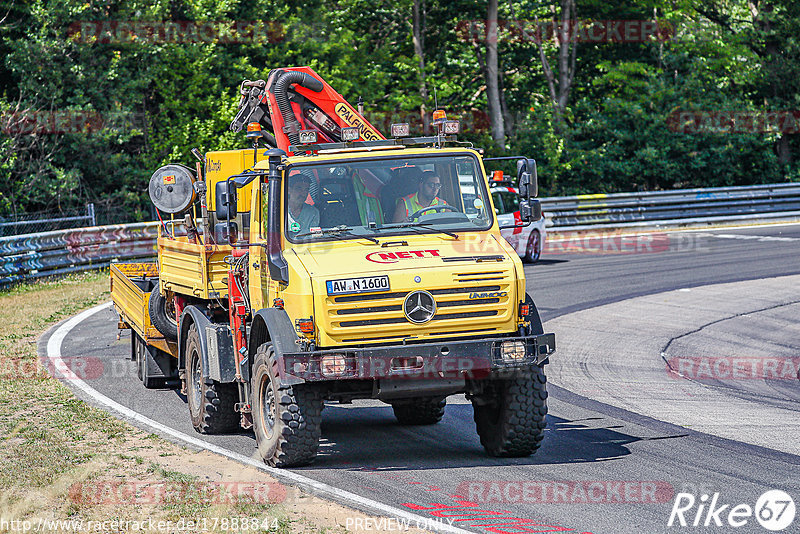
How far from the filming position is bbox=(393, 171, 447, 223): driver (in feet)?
30.4

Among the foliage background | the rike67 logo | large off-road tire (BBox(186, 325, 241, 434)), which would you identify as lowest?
the rike67 logo

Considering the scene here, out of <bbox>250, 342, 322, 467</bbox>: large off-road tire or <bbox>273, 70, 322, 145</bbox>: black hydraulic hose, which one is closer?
<bbox>250, 342, 322, 467</bbox>: large off-road tire

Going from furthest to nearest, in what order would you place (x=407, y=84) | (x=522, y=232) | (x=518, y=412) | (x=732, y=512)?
(x=407, y=84) < (x=522, y=232) < (x=518, y=412) < (x=732, y=512)

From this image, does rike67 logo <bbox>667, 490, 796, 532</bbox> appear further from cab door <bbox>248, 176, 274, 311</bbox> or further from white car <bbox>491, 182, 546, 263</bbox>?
white car <bbox>491, 182, 546, 263</bbox>

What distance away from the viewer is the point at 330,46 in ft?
108

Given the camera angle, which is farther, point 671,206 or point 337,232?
point 671,206

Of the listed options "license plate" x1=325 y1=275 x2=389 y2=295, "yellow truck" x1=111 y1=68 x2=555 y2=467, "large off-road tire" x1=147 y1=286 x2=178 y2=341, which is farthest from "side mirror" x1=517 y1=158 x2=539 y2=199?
"large off-road tire" x1=147 y1=286 x2=178 y2=341

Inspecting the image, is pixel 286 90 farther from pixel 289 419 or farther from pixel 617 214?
pixel 617 214

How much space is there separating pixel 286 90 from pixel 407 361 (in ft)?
17.3

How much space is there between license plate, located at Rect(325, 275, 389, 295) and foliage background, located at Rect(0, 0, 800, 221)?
21169 mm

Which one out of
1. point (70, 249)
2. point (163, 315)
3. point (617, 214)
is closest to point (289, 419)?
point (163, 315)

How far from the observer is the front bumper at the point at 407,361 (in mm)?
8336

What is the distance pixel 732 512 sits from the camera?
751cm

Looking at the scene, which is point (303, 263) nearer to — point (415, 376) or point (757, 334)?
point (415, 376)
